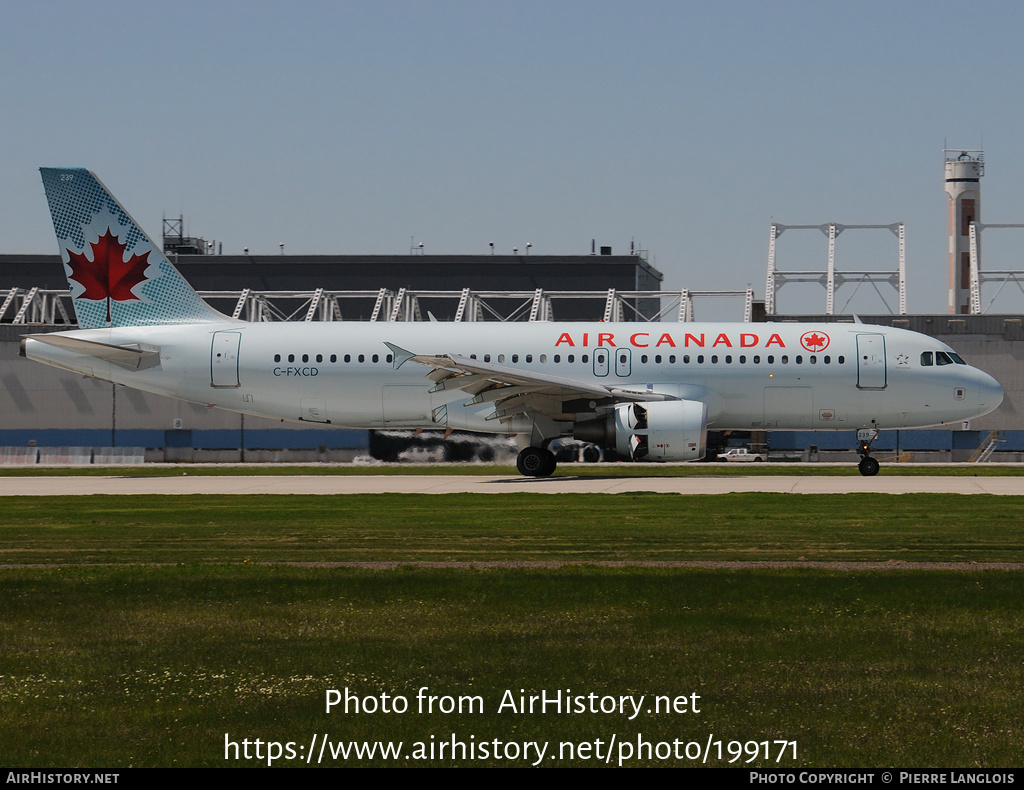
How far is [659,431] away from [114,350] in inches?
635

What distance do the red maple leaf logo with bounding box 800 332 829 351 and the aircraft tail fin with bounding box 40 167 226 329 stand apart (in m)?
18.6

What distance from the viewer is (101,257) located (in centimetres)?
3719

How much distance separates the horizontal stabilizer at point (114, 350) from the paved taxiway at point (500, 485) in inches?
140

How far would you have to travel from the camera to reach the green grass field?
7.67m

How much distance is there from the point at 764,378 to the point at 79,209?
69.5 ft

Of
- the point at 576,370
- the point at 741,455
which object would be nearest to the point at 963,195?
the point at 741,455

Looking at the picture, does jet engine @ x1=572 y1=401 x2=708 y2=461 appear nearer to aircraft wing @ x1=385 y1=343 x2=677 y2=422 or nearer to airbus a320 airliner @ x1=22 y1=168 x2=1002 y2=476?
aircraft wing @ x1=385 y1=343 x2=677 y2=422

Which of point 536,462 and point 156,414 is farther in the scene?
point 156,414

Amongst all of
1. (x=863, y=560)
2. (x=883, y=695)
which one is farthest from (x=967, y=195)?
(x=883, y=695)

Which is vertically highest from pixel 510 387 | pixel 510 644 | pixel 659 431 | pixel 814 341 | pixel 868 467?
pixel 814 341

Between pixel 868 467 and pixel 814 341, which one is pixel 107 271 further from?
pixel 868 467

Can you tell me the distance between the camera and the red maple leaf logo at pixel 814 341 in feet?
118

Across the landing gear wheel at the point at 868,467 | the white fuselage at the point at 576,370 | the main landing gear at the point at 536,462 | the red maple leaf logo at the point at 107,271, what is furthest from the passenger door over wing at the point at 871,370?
the red maple leaf logo at the point at 107,271
